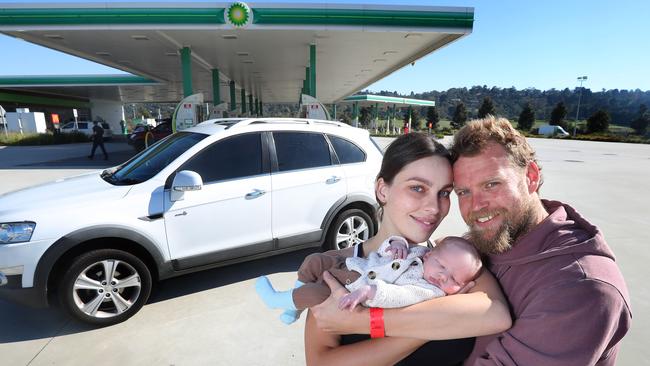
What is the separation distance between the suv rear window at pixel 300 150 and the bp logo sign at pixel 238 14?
7.39m

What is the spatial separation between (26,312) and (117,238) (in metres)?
1.28

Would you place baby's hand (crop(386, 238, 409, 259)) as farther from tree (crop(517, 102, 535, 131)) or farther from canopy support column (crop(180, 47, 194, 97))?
tree (crop(517, 102, 535, 131))

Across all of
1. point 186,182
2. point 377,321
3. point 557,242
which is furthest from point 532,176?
point 186,182

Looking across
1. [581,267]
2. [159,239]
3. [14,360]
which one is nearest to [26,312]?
[14,360]

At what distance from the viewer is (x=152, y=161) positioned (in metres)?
3.55

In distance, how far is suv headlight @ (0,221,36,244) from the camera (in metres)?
2.57

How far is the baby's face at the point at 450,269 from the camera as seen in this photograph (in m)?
1.24

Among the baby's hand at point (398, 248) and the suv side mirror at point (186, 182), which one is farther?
the suv side mirror at point (186, 182)

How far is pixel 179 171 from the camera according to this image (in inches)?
126

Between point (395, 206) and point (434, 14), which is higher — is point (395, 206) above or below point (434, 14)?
below

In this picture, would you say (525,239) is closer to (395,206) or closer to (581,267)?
(581,267)

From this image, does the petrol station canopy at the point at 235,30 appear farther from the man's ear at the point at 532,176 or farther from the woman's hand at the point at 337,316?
the woman's hand at the point at 337,316

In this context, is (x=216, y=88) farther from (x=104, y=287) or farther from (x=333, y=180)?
(x=104, y=287)

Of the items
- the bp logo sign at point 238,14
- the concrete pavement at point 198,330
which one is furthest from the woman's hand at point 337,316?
the bp logo sign at point 238,14
